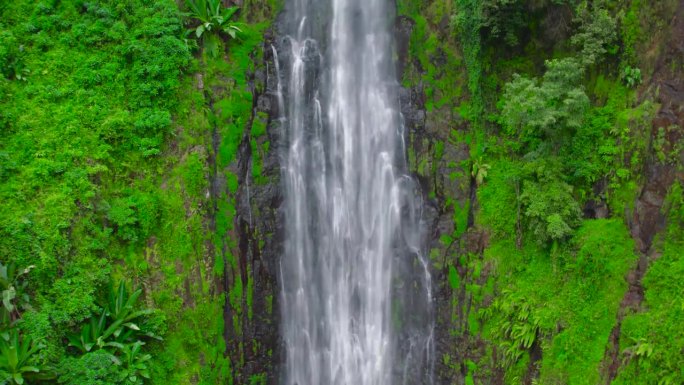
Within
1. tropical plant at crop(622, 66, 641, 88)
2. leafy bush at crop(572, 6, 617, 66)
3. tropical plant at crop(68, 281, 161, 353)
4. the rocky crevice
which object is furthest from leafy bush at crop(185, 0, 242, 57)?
the rocky crevice

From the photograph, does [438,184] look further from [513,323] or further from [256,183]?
[256,183]

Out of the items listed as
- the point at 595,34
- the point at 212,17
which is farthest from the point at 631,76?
the point at 212,17

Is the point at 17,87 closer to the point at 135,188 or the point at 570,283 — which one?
the point at 135,188

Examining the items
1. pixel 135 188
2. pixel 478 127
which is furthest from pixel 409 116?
pixel 135 188

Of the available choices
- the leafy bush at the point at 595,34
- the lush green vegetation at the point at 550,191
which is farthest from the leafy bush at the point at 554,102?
the leafy bush at the point at 595,34

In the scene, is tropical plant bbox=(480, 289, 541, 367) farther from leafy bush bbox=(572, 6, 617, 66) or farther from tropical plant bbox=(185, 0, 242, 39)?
tropical plant bbox=(185, 0, 242, 39)
